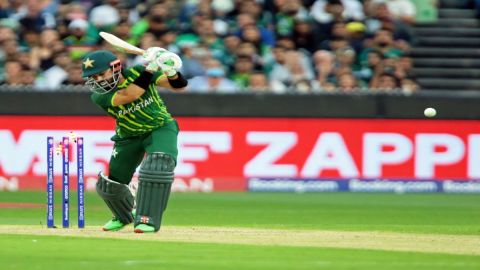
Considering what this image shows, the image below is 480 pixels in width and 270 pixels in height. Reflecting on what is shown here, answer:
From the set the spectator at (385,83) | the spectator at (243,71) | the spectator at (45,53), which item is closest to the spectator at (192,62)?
the spectator at (243,71)

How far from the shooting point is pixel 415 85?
60.2ft

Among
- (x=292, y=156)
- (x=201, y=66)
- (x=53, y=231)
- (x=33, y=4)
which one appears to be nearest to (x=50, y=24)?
(x=33, y=4)

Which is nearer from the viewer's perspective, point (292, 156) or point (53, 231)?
point (53, 231)

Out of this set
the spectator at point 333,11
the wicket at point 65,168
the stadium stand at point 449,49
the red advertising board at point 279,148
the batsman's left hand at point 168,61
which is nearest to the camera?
the batsman's left hand at point 168,61

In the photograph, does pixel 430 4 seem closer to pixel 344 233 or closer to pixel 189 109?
pixel 189 109

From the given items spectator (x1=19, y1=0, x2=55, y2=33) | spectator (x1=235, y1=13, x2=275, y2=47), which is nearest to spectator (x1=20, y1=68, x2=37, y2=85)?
spectator (x1=19, y1=0, x2=55, y2=33)

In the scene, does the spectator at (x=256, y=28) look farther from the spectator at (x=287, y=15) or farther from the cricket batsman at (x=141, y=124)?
the cricket batsman at (x=141, y=124)

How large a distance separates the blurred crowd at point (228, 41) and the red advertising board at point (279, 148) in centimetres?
55

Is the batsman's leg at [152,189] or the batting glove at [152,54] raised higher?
the batting glove at [152,54]

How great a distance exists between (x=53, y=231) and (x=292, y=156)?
260 inches

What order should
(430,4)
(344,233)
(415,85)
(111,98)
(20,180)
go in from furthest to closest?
(430,4)
(415,85)
(20,180)
(344,233)
(111,98)

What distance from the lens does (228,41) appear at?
17.7 meters

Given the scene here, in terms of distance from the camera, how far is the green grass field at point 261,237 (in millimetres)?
8672

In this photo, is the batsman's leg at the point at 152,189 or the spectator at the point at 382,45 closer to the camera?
the batsman's leg at the point at 152,189
